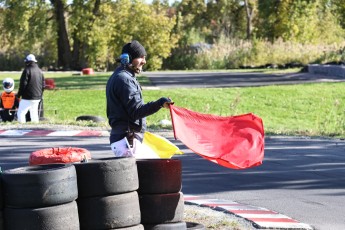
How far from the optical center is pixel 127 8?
180 ft

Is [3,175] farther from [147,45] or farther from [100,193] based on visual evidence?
[147,45]

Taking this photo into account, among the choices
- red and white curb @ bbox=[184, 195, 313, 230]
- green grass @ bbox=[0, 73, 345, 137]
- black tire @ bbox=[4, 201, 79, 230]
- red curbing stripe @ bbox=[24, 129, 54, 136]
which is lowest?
green grass @ bbox=[0, 73, 345, 137]

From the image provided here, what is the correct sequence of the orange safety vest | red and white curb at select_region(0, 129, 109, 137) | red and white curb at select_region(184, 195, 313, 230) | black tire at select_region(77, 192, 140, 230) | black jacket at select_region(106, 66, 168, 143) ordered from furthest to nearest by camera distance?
1. the orange safety vest
2. red and white curb at select_region(0, 129, 109, 137)
3. red and white curb at select_region(184, 195, 313, 230)
4. black jacket at select_region(106, 66, 168, 143)
5. black tire at select_region(77, 192, 140, 230)

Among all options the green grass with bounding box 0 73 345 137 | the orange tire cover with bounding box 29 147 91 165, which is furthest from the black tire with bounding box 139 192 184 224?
the green grass with bounding box 0 73 345 137

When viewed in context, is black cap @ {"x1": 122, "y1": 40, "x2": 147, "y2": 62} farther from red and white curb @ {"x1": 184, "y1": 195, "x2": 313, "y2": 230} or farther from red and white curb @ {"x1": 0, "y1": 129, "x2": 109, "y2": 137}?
red and white curb @ {"x1": 0, "y1": 129, "x2": 109, "y2": 137}

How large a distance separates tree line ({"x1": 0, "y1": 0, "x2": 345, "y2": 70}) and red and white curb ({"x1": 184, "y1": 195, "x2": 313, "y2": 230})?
39.4 m

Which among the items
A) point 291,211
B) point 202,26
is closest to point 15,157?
point 291,211

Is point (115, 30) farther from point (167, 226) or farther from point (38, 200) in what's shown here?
point (38, 200)

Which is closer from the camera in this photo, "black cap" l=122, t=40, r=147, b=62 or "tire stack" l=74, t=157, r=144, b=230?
"tire stack" l=74, t=157, r=144, b=230

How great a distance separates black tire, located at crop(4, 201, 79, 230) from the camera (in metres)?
6.55

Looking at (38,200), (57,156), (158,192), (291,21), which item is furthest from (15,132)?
(291,21)

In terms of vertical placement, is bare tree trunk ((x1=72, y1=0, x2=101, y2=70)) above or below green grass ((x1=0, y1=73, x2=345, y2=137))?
above

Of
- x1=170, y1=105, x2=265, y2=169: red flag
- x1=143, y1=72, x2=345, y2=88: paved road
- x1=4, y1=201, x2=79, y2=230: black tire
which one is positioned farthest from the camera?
x1=143, y1=72, x2=345, y2=88: paved road

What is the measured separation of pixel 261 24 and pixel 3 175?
58.0m
